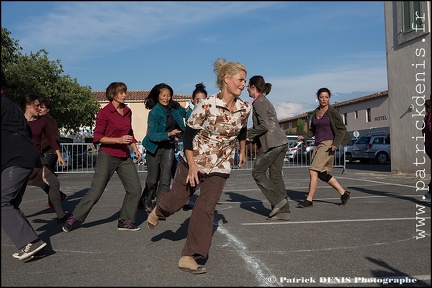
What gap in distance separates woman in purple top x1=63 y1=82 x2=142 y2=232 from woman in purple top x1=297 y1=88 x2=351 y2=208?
314 centimetres

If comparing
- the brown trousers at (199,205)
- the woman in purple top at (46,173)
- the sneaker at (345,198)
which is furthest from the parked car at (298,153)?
the brown trousers at (199,205)

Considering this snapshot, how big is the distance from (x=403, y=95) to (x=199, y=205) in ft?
44.2

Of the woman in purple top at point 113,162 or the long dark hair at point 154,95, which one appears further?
the long dark hair at point 154,95

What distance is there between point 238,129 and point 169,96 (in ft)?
9.63

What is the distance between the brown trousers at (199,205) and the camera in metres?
3.93

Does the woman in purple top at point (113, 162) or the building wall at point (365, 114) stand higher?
the building wall at point (365, 114)

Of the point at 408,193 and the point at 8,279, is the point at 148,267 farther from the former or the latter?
the point at 408,193

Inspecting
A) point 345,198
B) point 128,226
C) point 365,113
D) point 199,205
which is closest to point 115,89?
point 128,226

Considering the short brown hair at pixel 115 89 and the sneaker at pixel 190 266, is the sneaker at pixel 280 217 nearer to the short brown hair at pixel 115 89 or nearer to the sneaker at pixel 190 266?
the short brown hair at pixel 115 89

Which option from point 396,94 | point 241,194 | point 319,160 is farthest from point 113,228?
point 396,94

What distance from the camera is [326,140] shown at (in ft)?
25.6

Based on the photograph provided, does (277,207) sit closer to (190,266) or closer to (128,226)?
(128,226)

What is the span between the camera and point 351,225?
6.00 m

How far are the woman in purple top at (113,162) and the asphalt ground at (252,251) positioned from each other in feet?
0.87
